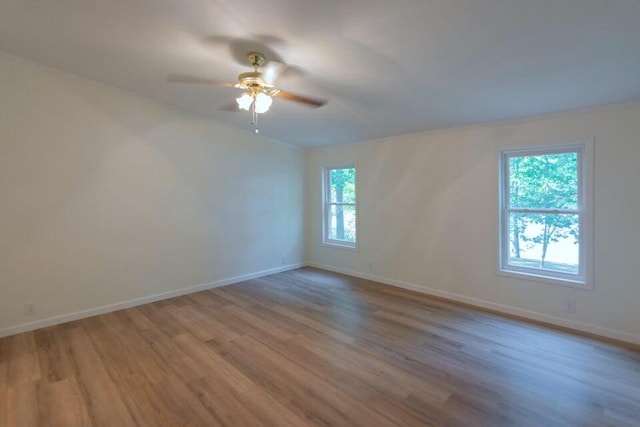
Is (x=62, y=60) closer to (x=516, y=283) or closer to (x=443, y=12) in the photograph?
(x=443, y=12)

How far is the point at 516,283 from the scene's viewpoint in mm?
3645

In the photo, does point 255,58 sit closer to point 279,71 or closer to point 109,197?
point 279,71

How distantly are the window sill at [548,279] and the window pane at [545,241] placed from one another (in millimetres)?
122

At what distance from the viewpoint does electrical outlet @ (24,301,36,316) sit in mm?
3348

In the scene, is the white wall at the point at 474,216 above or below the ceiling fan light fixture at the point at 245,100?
below

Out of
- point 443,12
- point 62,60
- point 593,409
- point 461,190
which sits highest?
point 62,60

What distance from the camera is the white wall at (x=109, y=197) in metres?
3.29

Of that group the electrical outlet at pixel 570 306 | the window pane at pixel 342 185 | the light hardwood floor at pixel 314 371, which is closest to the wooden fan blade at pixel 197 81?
the light hardwood floor at pixel 314 371

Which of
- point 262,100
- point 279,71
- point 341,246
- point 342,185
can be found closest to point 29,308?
point 262,100

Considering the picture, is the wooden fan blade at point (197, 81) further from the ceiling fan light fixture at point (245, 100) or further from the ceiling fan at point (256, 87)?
the ceiling fan light fixture at point (245, 100)

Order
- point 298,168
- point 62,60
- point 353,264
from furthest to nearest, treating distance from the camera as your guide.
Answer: point 298,168, point 353,264, point 62,60

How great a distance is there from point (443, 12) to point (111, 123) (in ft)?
12.6

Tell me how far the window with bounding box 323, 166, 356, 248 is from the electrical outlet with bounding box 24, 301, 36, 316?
13.6 feet

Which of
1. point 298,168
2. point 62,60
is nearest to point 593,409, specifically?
point 298,168
